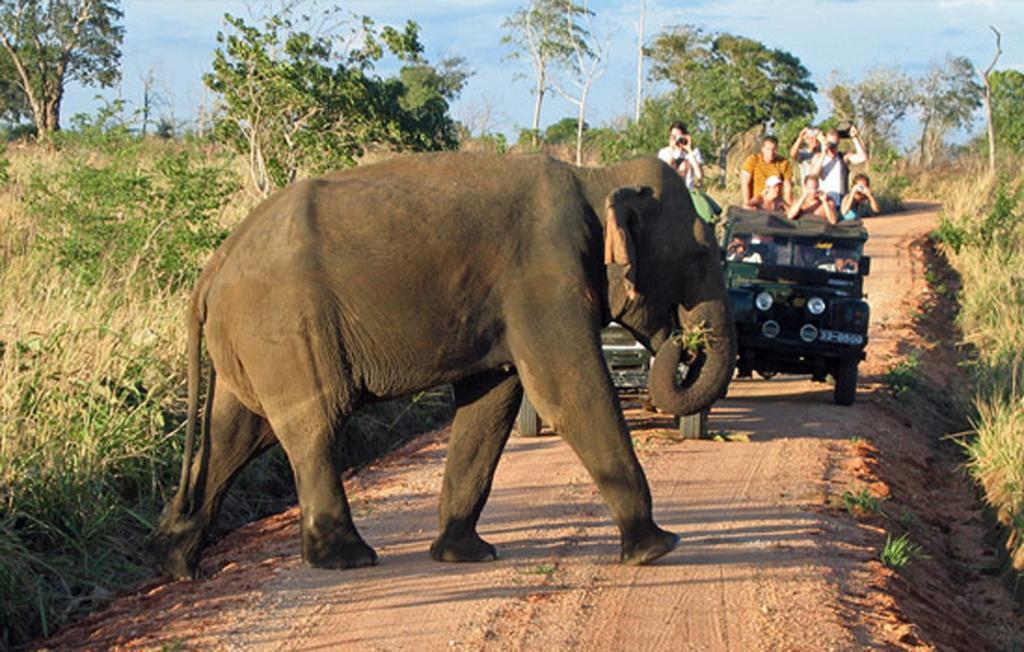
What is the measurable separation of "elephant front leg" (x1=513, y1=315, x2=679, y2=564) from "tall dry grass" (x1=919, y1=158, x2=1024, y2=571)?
366 centimetres

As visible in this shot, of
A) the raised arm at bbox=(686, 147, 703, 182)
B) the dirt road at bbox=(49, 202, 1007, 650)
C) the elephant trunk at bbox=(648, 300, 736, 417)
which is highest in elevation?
the raised arm at bbox=(686, 147, 703, 182)

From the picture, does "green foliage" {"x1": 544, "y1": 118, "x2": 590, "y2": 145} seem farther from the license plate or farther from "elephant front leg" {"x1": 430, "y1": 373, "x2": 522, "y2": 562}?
"elephant front leg" {"x1": 430, "y1": 373, "x2": 522, "y2": 562}

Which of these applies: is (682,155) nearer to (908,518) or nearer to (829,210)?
(829,210)

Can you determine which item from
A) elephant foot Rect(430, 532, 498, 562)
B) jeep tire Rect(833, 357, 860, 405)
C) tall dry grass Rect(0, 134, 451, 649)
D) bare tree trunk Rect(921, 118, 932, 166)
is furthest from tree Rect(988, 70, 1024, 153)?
elephant foot Rect(430, 532, 498, 562)

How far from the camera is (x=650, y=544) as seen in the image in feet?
23.6

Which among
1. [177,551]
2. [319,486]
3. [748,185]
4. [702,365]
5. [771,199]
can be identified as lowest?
[177,551]

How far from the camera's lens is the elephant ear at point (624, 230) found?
700 centimetres

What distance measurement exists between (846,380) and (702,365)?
6.47m

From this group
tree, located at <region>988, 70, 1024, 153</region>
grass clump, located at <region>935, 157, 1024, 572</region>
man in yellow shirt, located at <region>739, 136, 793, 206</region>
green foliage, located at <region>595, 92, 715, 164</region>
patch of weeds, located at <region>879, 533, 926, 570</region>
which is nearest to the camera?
patch of weeds, located at <region>879, 533, 926, 570</region>

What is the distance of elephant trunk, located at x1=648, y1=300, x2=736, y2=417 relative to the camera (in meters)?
7.42

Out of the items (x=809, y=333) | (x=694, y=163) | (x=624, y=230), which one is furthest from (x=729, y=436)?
(x=624, y=230)

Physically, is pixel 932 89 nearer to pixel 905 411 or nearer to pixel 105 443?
pixel 905 411

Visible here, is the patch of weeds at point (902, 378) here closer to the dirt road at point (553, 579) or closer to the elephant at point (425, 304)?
the dirt road at point (553, 579)

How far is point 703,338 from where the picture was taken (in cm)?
742
